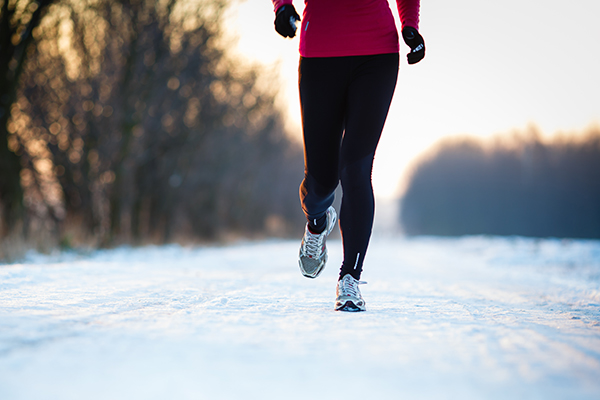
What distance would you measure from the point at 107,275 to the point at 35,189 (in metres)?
9.43

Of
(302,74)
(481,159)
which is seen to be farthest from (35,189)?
(481,159)

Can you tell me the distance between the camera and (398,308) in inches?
93.2

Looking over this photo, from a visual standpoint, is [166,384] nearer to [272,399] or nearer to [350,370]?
[272,399]

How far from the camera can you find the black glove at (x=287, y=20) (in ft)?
8.13

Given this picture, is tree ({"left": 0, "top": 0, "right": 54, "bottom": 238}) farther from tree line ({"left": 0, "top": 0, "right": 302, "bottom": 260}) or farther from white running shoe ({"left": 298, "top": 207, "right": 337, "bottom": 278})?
white running shoe ({"left": 298, "top": 207, "right": 337, "bottom": 278})

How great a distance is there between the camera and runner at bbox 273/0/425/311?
2453 mm

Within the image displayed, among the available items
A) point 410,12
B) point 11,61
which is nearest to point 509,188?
point 11,61

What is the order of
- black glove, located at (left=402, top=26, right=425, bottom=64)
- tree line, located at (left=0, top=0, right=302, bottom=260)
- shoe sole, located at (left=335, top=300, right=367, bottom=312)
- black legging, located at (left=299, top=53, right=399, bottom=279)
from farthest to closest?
tree line, located at (left=0, top=0, right=302, bottom=260)
black glove, located at (left=402, top=26, right=425, bottom=64)
black legging, located at (left=299, top=53, right=399, bottom=279)
shoe sole, located at (left=335, top=300, right=367, bottom=312)

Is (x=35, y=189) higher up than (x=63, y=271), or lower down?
higher up

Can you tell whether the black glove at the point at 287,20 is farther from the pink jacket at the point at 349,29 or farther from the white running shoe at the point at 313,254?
the white running shoe at the point at 313,254

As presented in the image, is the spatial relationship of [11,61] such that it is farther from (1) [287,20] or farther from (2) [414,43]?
(2) [414,43]

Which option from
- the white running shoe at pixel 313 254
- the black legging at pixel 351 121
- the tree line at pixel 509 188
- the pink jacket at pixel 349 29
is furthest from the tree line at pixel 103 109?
the tree line at pixel 509 188

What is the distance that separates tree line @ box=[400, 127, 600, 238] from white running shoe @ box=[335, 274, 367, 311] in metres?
49.0

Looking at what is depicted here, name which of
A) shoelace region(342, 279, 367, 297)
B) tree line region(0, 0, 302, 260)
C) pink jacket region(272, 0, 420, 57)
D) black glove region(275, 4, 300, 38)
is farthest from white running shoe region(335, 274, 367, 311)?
tree line region(0, 0, 302, 260)
